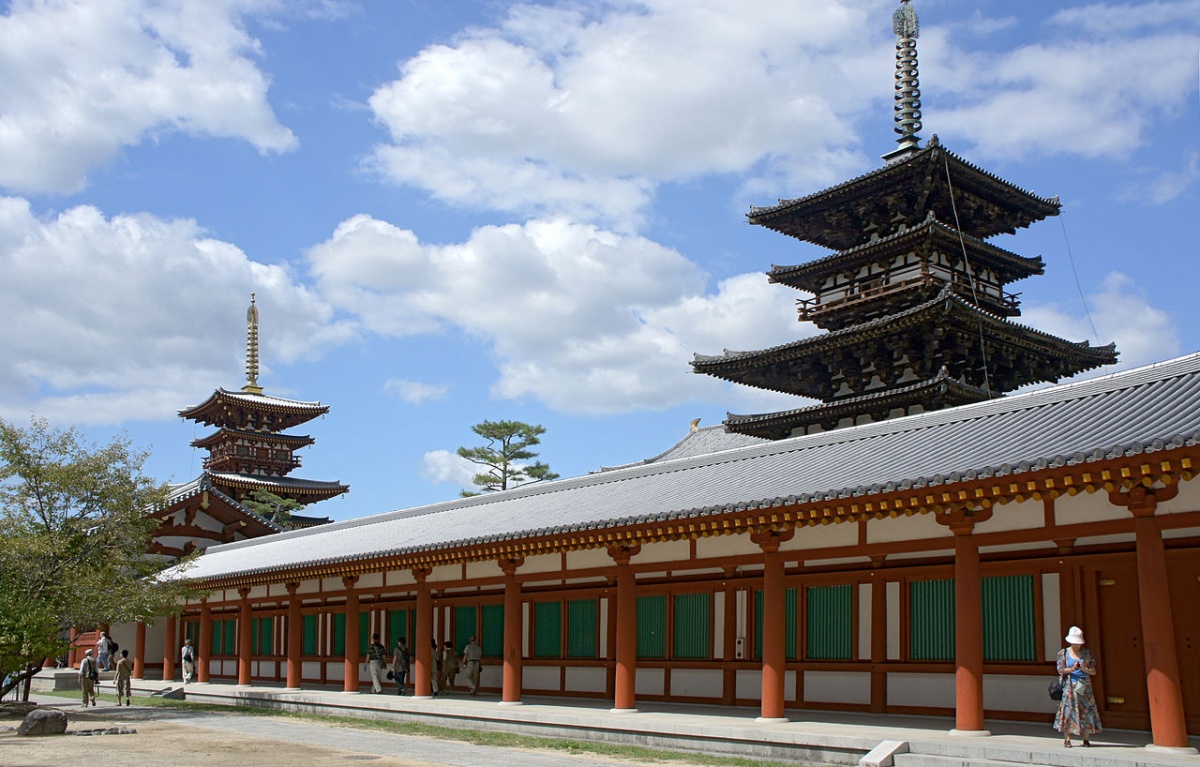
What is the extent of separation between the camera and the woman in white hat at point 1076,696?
39.2ft

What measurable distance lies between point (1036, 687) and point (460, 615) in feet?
42.8

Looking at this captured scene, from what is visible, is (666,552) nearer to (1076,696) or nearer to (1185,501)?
(1076,696)

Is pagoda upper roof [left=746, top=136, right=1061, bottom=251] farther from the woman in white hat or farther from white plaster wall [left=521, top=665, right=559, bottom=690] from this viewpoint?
the woman in white hat

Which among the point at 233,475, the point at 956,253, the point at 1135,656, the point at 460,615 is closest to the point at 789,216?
the point at 956,253

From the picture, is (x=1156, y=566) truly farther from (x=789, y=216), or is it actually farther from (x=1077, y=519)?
(x=789, y=216)

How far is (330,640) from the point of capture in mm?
28219

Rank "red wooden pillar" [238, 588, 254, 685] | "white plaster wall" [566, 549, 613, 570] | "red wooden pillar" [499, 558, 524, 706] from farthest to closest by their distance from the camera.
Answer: "red wooden pillar" [238, 588, 254, 685]
"red wooden pillar" [499, 558, 524, 706]
"white plaster wall" [566, 549, 613, 570]

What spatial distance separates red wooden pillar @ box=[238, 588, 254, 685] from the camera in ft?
93.3

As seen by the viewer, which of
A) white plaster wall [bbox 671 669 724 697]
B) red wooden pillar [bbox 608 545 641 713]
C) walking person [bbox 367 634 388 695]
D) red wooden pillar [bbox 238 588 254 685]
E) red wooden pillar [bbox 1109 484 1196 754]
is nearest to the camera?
red wooden pillar [bbox 1109 484 1196 754]

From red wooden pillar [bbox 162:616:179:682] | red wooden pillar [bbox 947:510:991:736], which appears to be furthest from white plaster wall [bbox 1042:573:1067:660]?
red wooden pillar [bbox 162:616:179:682]

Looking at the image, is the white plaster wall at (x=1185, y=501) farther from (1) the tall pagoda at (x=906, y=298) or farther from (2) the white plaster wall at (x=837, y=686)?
(1) the tall pagoda at (x=906, y=298)

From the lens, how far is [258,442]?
59.7 metres

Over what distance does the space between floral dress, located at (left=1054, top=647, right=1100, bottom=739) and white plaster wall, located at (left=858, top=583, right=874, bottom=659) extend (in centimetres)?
445

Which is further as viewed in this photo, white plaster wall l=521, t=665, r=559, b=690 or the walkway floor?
white plaster wall l=521, t=665, r=559, b=690
